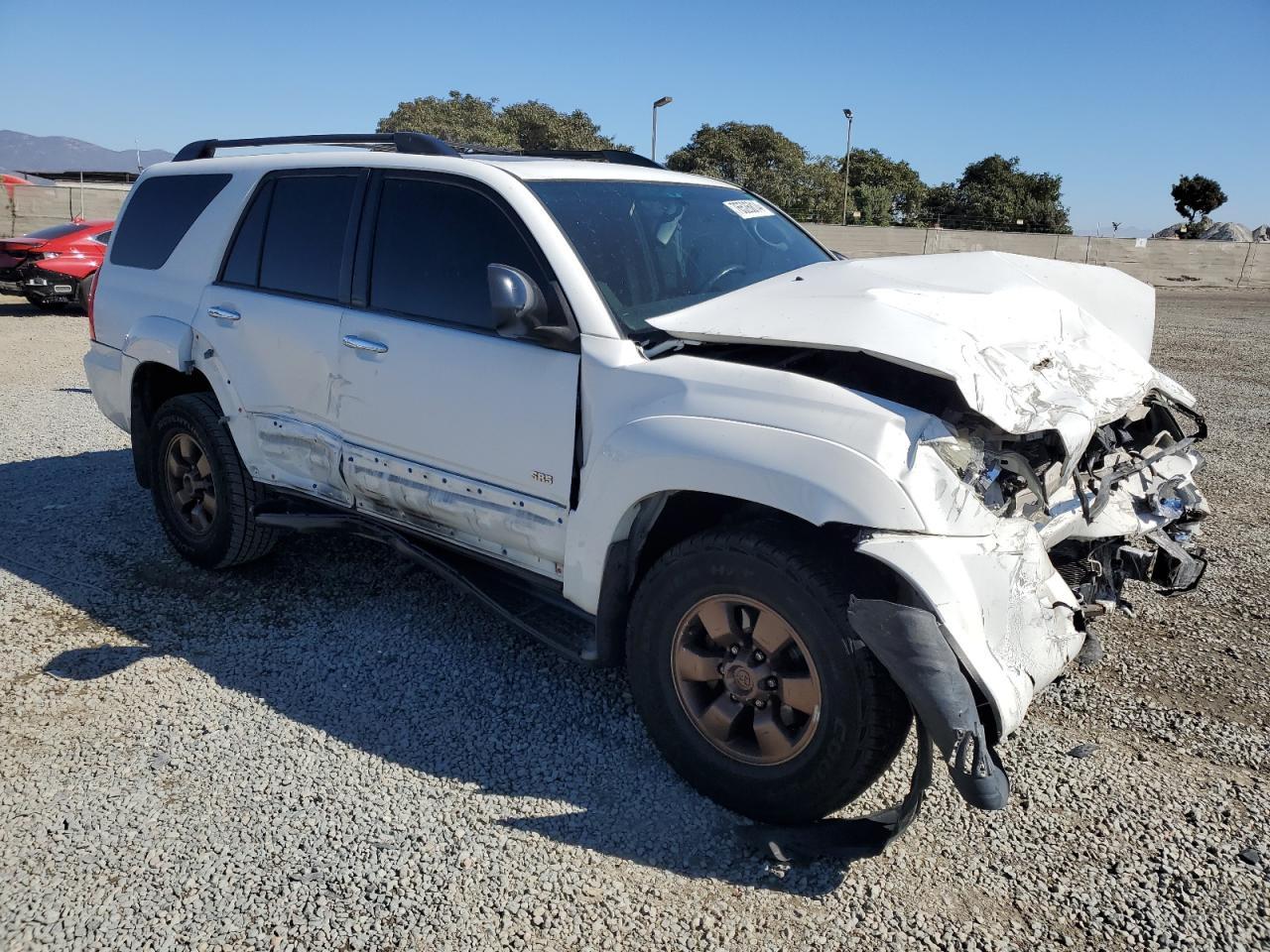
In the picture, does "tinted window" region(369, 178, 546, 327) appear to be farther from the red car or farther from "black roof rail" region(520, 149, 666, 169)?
the red car

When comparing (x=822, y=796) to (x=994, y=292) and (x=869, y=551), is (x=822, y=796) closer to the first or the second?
(x=869, y=551)

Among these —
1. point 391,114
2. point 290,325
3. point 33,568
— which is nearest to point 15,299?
point 33,568

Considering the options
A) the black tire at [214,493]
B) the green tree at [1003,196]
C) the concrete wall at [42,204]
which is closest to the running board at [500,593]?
the black tire at [214,493]

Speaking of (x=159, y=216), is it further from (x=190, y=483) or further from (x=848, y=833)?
(x=848, y=833)

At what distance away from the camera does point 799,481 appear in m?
2.54

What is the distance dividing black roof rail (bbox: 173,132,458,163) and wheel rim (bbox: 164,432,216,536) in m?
1.53

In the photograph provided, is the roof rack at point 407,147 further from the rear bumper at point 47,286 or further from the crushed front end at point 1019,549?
the rear bumper at point 47,286

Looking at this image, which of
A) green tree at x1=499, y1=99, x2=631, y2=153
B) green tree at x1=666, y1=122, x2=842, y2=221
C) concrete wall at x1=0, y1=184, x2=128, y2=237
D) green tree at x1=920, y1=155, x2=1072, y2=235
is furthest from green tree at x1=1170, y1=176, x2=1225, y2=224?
concrete wall at x1=0, y1=184, x2=128, y2=237

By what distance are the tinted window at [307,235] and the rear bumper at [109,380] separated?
4.16ft

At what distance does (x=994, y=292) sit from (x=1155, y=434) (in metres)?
0.99

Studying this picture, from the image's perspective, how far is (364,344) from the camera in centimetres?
372

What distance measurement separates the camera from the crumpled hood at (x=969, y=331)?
265 centimetres

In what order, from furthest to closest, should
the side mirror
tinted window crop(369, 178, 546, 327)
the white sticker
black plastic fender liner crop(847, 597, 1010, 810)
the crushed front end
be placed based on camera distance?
1. the white sticker
2. tinted window crop(369, 178, 546, 327)
3. the side mirror
4. the crushed front end
5. black plastic fender liner crop(847, 597, 1010, 810)

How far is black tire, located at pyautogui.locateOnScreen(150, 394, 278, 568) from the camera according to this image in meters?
4.43
